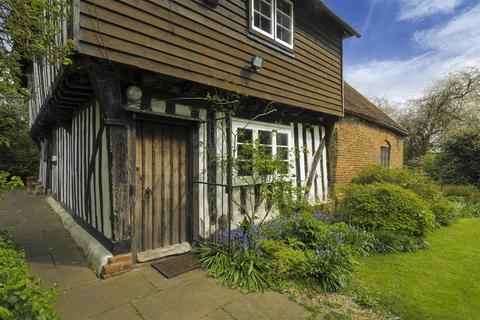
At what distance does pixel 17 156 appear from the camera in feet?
54.8

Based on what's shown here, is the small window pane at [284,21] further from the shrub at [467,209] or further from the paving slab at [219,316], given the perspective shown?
the shrub at [467,209]

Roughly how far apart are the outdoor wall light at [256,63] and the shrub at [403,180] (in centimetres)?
551

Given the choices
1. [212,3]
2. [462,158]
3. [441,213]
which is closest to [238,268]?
[212,3]

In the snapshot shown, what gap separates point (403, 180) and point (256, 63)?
618 cm

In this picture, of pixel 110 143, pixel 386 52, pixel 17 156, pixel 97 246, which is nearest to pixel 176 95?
pixel 110 143

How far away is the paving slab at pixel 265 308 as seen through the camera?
117 inches

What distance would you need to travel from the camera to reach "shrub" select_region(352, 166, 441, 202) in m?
7.90

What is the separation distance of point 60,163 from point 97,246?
507cm

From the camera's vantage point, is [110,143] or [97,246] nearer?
[110,143]

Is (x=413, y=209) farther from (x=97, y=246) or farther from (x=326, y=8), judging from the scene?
(x=97, y=246)

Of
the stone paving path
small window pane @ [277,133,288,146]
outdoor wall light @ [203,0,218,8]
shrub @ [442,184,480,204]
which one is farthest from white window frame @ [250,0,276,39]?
shrub @ [442,184,480,204]

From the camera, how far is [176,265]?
4152mm

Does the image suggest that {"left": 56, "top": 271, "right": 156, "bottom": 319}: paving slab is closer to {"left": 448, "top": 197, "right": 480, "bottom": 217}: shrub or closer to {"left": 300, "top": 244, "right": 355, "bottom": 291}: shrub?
{"left": 300, "top": 244, "right": 355, "bottom": 291}: shrub

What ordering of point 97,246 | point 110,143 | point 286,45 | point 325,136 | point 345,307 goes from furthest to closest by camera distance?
point 325,136 < point 286,45 < point 97,246 < point 110,143 < point 345,307
